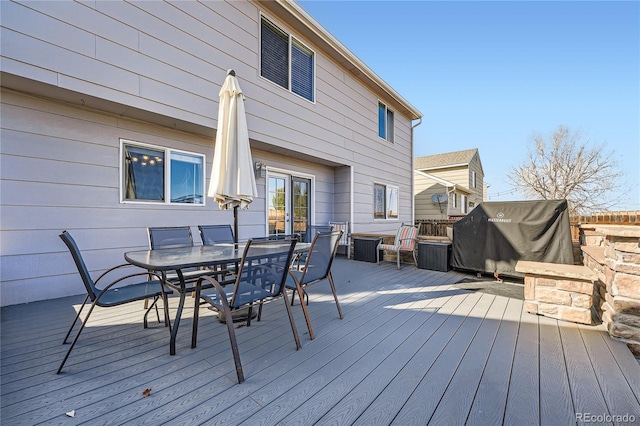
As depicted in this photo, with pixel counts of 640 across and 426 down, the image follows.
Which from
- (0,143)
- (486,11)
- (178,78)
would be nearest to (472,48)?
(486,11)

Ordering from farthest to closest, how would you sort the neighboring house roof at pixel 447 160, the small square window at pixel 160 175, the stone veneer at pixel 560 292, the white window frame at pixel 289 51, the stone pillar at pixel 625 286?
the neighboring house roof at pixel 447 160, the white window frame at pixel 289 51, the small square window at pixel 160 175, the stone veneer at pixel 560 292, the stone pillar at pixel 625 286

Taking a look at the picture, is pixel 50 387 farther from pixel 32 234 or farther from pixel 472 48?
pixel 472 48

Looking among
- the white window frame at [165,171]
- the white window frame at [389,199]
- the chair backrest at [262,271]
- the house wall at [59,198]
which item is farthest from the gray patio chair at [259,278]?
the white window frame at [389,199]

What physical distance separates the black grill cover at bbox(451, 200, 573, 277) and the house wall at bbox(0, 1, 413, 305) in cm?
406

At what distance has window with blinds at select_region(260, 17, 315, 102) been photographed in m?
5.15

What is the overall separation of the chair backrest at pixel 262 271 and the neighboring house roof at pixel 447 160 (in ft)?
49.5

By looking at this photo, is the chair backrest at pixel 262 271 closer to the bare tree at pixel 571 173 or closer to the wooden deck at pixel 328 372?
the wooden deck at pixel 328 372

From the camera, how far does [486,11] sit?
7.02m

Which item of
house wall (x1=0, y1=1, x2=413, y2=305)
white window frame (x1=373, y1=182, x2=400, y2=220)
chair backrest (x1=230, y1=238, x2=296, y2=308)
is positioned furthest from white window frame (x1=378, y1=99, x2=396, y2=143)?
chair backrest (x1=230, y1=238, x2=296, y2=308)

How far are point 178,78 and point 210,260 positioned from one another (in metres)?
3.26

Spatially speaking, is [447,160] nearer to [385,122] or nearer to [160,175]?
[385,122]

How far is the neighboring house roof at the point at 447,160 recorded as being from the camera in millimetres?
14695

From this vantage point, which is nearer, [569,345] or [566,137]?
[569,345]

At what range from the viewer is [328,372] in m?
1.80
